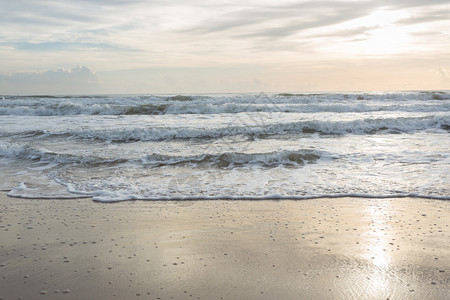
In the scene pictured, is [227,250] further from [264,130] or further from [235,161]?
[264,130]

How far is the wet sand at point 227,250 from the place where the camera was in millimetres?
2980

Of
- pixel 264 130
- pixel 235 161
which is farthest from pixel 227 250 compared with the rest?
pixel 264 130

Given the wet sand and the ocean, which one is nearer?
the wet sand

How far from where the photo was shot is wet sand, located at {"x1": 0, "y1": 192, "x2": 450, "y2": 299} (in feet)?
9.78

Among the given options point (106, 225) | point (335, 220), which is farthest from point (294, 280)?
point (106, 225)

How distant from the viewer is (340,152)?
9469 mm

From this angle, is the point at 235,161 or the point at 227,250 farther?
the point at 235,161

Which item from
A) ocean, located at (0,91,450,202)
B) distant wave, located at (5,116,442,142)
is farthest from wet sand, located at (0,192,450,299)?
distant wave, located at (5,116,442,142)

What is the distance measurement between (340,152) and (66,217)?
23.0 feet

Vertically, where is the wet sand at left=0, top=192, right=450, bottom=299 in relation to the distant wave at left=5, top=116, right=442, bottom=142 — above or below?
below

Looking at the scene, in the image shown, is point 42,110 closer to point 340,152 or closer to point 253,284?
point 340,152

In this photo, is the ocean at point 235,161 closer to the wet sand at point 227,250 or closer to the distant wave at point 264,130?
the distant wave at point 264,130

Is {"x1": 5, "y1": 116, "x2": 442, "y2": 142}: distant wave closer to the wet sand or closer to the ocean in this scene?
the ocean

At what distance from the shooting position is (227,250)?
12.3ft
